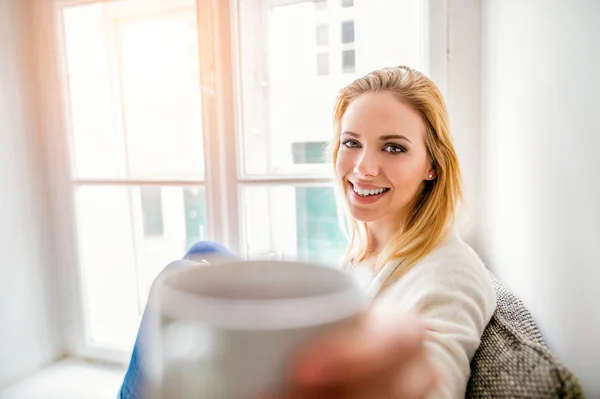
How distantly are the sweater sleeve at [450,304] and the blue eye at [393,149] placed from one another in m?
0.20

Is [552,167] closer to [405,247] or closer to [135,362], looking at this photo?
[405,247]

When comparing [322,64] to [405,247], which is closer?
[405,247]

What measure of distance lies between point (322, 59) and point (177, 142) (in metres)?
0.61

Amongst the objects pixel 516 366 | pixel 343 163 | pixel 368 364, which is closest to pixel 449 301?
pixel 516 366

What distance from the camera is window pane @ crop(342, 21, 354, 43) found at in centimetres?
120

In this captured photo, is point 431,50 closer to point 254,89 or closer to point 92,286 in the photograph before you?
point 254,89

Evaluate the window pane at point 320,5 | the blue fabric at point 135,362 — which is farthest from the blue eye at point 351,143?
the window pane at point 320,5

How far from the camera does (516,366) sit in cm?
47

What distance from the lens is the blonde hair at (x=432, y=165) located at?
705 mm

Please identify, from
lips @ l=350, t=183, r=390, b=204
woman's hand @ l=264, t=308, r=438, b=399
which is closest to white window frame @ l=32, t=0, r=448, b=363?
lips @ l=350, t=183, r=390, b=204

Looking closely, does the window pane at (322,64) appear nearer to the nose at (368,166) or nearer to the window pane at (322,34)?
the window pane at (322,34)

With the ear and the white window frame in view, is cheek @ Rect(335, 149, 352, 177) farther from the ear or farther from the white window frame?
the white window frame

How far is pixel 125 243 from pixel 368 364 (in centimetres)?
141

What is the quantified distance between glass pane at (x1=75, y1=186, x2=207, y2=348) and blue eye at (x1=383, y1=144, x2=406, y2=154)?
0.89 m
